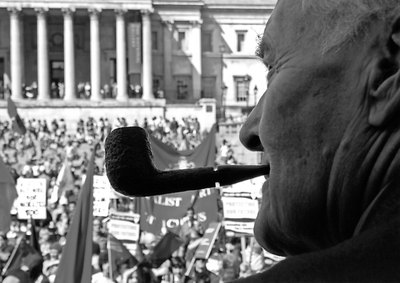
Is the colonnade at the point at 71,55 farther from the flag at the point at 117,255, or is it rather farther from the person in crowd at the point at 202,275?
the person in crowd at the point at 202,275

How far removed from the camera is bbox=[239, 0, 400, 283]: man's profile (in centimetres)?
84

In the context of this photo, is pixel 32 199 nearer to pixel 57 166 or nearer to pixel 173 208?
pixel 173 208

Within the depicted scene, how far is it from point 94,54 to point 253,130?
52504mm

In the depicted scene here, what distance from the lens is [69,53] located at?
52.4 m

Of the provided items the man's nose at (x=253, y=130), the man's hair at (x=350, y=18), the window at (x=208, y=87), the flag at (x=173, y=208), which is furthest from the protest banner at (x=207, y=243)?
the window at (x=208, y=87)

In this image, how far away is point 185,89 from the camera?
5622 cm

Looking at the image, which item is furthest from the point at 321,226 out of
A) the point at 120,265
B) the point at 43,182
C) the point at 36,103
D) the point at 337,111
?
the point at 36,103

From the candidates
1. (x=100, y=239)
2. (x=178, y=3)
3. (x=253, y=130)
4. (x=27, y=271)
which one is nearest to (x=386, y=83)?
(x=253, y=130)

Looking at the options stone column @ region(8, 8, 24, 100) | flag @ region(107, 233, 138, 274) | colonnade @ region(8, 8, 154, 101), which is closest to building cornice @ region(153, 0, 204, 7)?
colonnade @ region(8, 8, 154, 101)

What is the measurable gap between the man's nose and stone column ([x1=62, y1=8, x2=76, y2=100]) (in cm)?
5120

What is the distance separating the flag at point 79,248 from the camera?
199 inches

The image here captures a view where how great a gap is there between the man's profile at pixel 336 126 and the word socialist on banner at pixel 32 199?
1094 centimetres

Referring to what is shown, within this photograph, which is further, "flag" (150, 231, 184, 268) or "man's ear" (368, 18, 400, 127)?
"flag" (150, 231, 184, 268)

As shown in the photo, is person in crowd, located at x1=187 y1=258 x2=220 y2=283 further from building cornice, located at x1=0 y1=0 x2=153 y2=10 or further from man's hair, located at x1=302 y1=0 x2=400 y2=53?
building cornice, located at x1=0 y1=0 x2=153 y2=10
